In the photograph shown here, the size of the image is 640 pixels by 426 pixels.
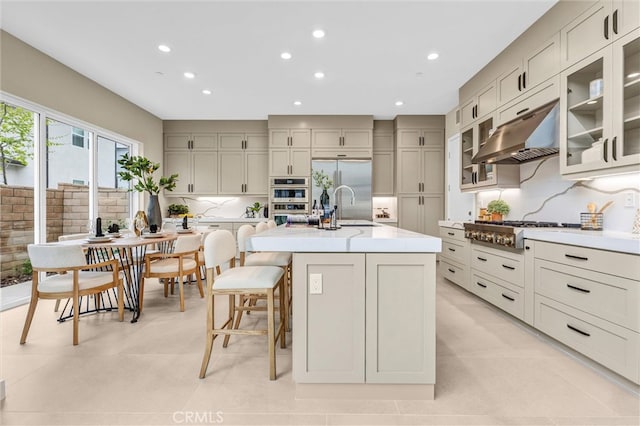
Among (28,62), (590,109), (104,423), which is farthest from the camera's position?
(28,62)

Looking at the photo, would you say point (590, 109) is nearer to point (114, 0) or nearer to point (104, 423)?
point (104, 423)

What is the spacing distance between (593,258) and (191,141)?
639cm

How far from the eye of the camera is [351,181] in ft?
18.5

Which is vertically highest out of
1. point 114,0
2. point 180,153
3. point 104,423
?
point 114,0

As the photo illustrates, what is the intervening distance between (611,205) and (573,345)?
1190mm

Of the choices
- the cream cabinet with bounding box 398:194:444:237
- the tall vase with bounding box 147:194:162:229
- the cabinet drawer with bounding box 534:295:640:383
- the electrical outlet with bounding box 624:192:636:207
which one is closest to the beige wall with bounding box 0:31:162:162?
→ the tall vase with bounding box 147:194:162:229

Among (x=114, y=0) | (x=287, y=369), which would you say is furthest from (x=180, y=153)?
(x=287, y=369)

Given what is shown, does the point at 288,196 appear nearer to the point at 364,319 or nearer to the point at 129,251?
the point at 129,251

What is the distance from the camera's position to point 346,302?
1.57 metres

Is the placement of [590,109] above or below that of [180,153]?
below

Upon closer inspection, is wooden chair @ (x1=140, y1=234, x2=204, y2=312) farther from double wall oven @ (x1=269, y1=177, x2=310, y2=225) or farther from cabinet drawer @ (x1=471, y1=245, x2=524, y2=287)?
cabinet drawer @ (x1=471, y1=245, x2=524, y2=287)

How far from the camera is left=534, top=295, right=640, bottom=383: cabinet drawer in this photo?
1.67 m

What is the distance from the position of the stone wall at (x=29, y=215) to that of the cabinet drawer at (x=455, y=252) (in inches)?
202

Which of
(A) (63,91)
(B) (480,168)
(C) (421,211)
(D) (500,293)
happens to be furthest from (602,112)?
(A) (63,91)
